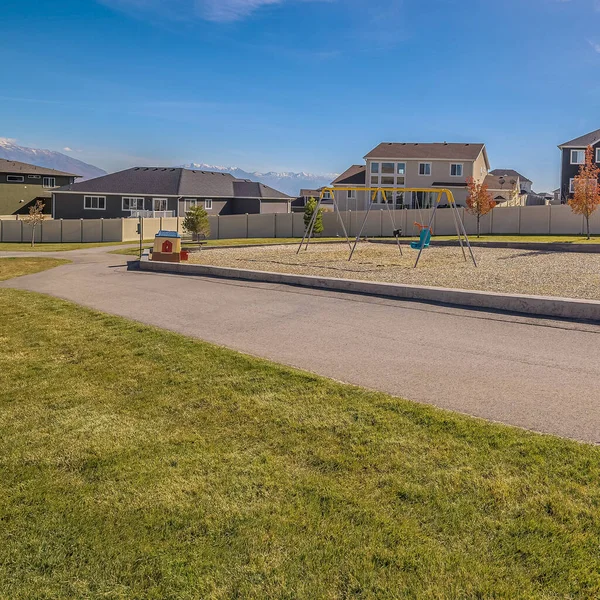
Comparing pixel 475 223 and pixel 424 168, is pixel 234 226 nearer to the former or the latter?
pixel 475 223

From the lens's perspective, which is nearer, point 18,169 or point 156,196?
point 156,196

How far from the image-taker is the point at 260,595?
3.17m

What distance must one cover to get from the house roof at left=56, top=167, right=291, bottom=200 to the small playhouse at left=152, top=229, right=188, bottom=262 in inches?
1357

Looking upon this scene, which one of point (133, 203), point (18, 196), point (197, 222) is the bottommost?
point (197, 222)

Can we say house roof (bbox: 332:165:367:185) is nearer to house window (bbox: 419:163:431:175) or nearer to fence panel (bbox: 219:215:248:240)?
house window (bbox: 419:163:431:175)

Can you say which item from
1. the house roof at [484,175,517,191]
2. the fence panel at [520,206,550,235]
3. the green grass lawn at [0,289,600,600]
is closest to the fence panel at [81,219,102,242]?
the fence panel at [520,206,550,235]

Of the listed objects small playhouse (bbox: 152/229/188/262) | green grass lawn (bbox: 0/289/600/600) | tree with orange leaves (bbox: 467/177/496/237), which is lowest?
green grass lawn (bbox: 0/289/600/600)

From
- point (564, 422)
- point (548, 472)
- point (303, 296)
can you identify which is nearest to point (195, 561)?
point (548, 472)

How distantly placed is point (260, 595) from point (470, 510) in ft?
5.04

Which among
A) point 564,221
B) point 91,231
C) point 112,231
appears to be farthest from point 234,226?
point 564,221

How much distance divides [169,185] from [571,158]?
35.3 m

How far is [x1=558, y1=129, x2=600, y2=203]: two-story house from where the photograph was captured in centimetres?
4931

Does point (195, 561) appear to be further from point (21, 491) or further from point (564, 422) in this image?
point (564, 422)

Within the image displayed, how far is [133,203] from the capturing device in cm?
5212
